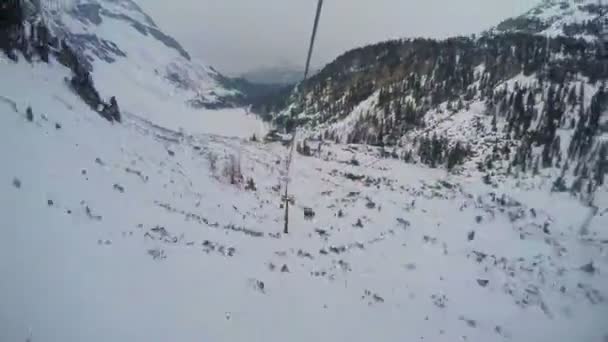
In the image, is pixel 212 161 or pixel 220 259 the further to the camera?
pixel 212 161

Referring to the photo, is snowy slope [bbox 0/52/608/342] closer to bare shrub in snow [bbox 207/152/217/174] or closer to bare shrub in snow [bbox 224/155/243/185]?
bare shrub in snow [bbox 224/155/243/185]

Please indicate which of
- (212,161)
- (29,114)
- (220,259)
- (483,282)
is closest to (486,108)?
(212,161)

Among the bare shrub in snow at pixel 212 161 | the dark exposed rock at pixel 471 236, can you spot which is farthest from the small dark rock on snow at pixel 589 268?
the bare shrub in snow at pixel 212 161

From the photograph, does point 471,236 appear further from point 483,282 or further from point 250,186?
point 250,186

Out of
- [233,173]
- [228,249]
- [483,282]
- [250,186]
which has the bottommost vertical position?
[483,282]

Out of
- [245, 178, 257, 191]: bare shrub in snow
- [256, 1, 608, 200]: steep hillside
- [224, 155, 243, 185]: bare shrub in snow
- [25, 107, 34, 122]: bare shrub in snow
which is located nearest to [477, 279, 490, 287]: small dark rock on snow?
[245, 178, 257, 191]: bare shrub in snow

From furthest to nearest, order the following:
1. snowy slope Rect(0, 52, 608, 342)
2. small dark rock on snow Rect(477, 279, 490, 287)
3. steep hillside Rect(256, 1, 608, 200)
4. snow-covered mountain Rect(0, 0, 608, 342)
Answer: steep hillside Rect(256, 1, 608, 200), small dark rock on snow Rect(477, 279, 490, 287), snow-covered mountain Rect(0, 0, 608, 342), snowy slope Rect(0, 52, 608, 342)

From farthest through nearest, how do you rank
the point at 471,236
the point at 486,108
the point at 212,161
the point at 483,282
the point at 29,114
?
the point at 486,108 < the point at 212,161 < the point at 471,236 < the point at 29,114 < the point at 483,282
